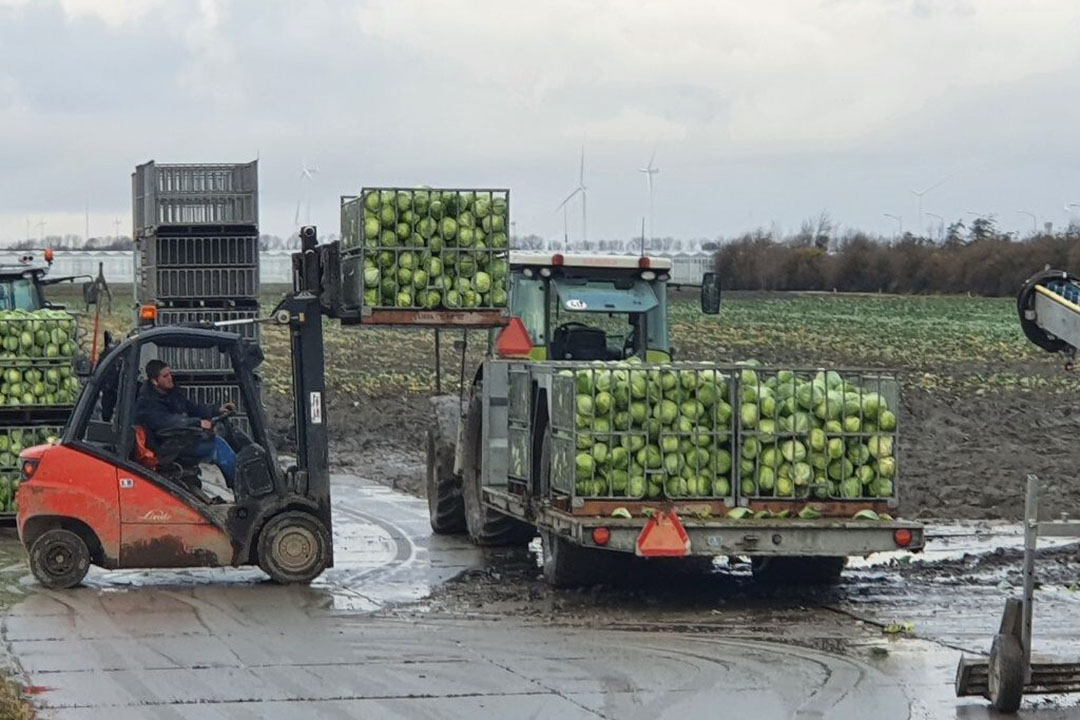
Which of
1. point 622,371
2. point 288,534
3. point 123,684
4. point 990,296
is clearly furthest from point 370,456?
point 990,296

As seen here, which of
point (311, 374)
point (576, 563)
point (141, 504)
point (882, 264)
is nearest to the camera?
point (576, 563)

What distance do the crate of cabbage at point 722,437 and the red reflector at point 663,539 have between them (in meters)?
0.45

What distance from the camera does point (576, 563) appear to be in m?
14.3

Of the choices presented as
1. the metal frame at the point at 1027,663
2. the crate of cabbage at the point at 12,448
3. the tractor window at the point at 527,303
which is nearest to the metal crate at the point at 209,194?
the crate of cabbage at the point at 12,448

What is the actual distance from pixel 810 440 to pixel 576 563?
6.77 ft

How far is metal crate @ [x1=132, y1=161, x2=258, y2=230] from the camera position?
859 inches

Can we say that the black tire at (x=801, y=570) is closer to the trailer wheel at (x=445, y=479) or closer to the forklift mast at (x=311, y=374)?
the forklift mast at (x=311, y=374)

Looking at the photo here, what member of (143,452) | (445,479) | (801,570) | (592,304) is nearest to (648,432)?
(801,570)

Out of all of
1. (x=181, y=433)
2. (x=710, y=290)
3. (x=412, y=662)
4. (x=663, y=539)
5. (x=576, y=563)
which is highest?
(x=710, y=290)

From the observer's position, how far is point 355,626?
1299 centimetres

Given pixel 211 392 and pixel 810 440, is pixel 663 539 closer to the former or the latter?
pixel 810 440

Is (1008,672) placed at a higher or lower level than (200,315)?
lower

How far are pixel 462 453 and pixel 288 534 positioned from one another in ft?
9.80

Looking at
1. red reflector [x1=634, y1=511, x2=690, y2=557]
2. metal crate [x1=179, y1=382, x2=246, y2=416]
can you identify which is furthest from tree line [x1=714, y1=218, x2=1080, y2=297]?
red reflector [x1=634, y1=511, x2=690, y2=557]
